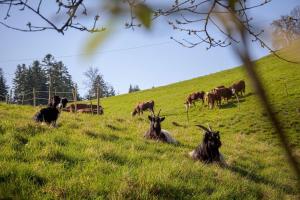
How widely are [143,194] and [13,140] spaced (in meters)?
3.66

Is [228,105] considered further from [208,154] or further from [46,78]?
[46,78]

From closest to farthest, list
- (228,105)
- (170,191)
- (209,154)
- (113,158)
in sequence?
(170,191), (113,158), (209,154), (228,105)

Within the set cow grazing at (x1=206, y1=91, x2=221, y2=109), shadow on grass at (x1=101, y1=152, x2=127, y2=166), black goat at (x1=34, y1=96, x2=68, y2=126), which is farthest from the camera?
cow grazing at (x1=206, y1=91, x2=221, y2=109)

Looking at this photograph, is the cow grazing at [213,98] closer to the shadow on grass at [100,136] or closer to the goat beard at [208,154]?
the goat beard at [208,154]

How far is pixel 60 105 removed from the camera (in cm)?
1448

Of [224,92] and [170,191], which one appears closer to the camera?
[170,191]

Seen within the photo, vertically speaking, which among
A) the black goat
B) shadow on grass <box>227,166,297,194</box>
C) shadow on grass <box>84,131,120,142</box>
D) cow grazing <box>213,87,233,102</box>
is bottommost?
shadow on grass <box>227,166,297,194</box>

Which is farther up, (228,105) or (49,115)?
(228,105)

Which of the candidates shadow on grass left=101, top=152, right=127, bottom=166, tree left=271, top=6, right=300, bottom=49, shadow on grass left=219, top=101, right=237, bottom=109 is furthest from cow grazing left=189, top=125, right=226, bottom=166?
shadow on grass left=219, top=101, right=237, bottom=109

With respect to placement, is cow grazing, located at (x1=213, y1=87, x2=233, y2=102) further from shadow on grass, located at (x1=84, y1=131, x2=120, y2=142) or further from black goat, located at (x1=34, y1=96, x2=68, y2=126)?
shadow on grass, located at (x1=84, y1=131, x2=120, y2=142)

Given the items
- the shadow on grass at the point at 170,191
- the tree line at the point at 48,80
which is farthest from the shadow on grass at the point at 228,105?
the shadow on grass at the point at 170,191

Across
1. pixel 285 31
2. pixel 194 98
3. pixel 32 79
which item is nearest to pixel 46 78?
pixel 285 31

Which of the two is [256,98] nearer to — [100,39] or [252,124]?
[100,39]

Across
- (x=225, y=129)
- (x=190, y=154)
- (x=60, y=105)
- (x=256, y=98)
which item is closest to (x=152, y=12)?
(x=256, y=98)
